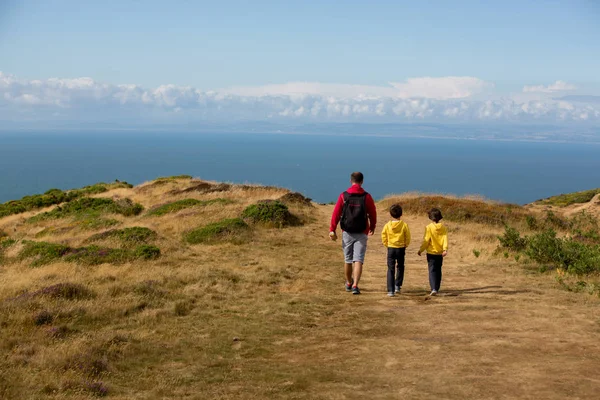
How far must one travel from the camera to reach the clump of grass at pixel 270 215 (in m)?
21.5

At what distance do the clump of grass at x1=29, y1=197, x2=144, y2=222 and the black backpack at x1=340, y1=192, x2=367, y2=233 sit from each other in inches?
756

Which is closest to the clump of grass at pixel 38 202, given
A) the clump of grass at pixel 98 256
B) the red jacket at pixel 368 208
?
the clump of grass at pixel 98 256

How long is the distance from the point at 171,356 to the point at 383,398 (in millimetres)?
3427

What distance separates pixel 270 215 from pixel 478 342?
1495 cm

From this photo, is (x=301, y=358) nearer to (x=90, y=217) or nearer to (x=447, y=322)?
(x=447, y=322)

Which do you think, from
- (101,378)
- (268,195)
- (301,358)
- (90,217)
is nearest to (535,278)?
(301,358)

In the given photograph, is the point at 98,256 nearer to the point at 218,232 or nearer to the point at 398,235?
the point at 218,232

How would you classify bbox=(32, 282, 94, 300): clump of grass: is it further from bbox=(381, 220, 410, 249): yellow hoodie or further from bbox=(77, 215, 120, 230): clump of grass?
bbox=(77, 215, 120, 230): clump of grass

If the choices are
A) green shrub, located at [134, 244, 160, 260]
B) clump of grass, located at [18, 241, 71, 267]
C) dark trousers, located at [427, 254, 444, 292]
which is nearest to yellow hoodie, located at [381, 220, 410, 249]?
dark trousers, located at [427, 254, 444, 292]

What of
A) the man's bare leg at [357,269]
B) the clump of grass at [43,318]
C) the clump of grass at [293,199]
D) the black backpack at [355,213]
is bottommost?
the clump of grass at [293,199]

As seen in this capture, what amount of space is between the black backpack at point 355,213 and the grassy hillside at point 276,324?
1614 mm

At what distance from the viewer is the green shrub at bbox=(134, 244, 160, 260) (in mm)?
14469

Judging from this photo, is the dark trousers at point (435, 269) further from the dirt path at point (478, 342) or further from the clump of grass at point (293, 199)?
the clump of grass at point (293, 199)

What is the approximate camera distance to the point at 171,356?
7520mm
